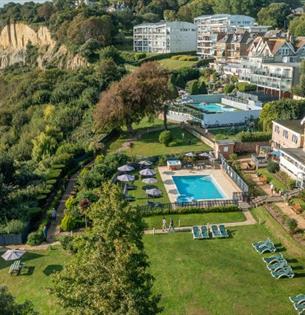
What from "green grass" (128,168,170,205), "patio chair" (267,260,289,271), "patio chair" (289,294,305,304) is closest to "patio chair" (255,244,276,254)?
"patio chair" (267,260,289,271)

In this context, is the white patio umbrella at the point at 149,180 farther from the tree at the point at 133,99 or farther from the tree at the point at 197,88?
the tree at the point at 197,88

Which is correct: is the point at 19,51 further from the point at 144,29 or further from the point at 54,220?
the point at 54,220

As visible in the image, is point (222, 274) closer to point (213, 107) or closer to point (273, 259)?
point (273, 259)

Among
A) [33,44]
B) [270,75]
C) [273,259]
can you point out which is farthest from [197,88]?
[33,44]

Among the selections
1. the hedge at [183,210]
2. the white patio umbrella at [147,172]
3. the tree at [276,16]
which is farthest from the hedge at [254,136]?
the tree at [276,16]

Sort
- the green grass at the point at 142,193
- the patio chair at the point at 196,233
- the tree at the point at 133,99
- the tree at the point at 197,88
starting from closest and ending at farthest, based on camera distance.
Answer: the patio chair at the point at 196,233, the green grass at the point at 142,193, the tree at the point at 133,99, the tree at the point at 197,88
